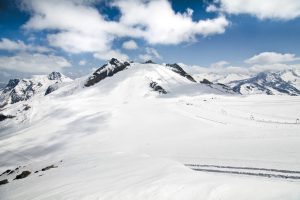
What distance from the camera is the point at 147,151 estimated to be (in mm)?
42531

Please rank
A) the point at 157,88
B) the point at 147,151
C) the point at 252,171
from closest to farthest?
1. the point at 252,171
2. the point at 147,151
3. the point at 157,88

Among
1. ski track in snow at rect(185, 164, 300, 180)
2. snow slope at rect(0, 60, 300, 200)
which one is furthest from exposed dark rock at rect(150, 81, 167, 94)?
ski track in snow at rect(185, 164, 300, 180)

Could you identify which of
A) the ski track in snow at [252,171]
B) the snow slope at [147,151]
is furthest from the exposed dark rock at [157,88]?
the ski track in snow at [252,171]

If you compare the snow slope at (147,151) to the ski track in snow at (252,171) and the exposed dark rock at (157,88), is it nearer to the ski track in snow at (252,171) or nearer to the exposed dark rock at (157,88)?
the ski track in snow at (252,171)

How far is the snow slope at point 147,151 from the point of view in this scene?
59.4 ft

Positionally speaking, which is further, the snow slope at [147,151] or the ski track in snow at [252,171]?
the ski track in snow at [252,171]

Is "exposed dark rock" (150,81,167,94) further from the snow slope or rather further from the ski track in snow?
the ski track in snow

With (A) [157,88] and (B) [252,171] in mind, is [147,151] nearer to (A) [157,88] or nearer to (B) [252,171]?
(B) [252,171]

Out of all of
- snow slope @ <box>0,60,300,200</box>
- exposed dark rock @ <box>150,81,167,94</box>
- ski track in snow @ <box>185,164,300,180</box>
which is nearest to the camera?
snow slope @ <box>0,60,300,200</box>

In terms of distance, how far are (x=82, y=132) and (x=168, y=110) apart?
27492mm

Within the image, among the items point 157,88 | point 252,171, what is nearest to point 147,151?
point 252,171

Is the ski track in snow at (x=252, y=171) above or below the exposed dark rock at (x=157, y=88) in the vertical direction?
below

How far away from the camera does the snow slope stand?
59.4ft

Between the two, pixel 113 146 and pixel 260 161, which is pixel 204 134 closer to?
pixel 113 146
